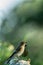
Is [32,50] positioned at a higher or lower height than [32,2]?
lower

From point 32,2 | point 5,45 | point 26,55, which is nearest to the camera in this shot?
point 26,55

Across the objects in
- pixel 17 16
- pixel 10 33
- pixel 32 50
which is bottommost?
pixel 32 50

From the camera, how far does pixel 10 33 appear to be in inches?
274

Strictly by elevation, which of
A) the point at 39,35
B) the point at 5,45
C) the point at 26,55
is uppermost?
the point at 39,35

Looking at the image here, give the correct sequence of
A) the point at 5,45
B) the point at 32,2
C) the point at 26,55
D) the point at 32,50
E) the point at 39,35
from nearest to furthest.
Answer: the point at 26,55 → the point at 5,45 → the point at 32,50 → the point at 39,35 → the point at 32,2

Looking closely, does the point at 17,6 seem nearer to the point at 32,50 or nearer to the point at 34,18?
the point at 34,18

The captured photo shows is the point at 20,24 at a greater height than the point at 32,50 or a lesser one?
greater

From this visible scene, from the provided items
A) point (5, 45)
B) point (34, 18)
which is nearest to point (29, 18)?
point (34, 18)

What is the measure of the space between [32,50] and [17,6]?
176cm

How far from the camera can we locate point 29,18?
7016 millimetres

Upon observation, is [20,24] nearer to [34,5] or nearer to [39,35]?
[34,5]

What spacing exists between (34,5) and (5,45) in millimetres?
4494

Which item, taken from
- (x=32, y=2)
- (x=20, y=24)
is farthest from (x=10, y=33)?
(x=32, y=2)

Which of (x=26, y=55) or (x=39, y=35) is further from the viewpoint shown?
(x=39, y=35)
